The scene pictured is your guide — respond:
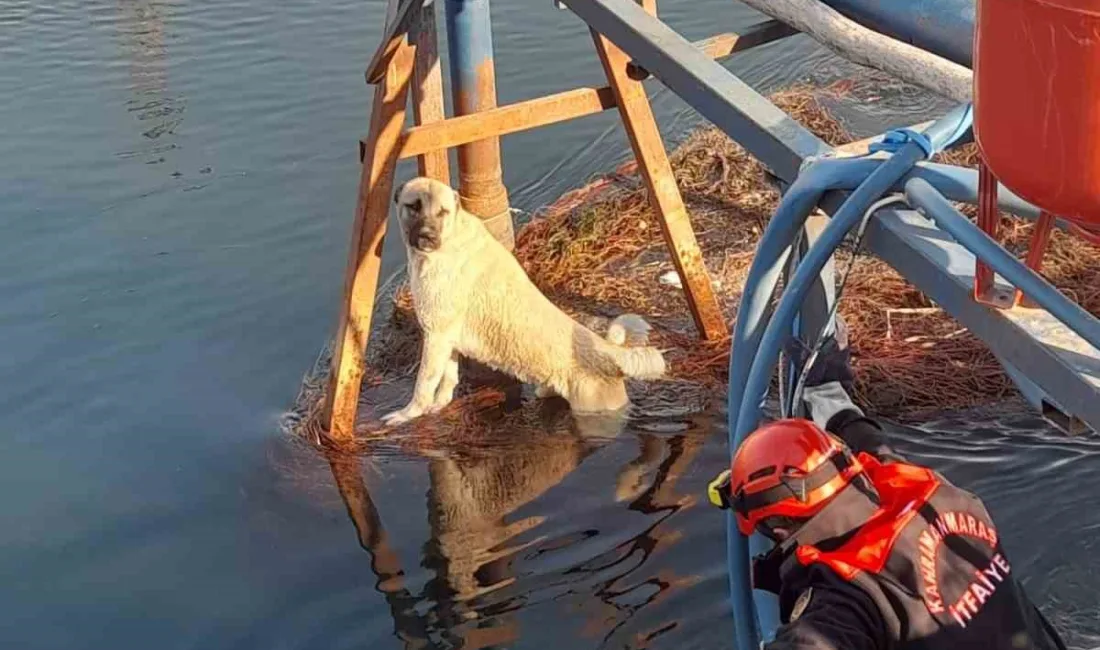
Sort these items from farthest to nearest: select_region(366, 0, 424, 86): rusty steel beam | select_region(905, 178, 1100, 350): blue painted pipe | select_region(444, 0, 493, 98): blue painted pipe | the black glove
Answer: select_region(444, 0, 493, 98): blue painted pipe → select_region(366, 0, 424, 86): rusty steel beam → the black glove → select_region(905, 178, 1100, 350): blue painted pipe

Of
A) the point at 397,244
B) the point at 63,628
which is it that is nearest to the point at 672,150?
the point at 397,244

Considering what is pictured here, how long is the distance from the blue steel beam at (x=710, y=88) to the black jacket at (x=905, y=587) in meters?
0.83

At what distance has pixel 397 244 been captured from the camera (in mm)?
8391

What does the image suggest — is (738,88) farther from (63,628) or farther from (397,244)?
(397,244)

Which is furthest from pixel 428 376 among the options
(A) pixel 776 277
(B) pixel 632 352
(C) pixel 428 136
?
(A) pixel 776 277

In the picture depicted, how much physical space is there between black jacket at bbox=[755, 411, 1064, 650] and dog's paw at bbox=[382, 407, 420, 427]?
3.52 m

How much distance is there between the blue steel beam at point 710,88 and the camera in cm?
307

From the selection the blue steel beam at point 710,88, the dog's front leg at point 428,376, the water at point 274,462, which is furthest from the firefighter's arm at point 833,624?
the dog's front leg at point 428,376

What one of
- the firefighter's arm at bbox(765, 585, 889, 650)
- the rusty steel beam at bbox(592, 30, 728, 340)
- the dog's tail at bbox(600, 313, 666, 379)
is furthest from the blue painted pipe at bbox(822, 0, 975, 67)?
the dog's tail at bbox(600, 313, 666, 379)

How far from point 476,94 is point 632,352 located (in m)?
1.70

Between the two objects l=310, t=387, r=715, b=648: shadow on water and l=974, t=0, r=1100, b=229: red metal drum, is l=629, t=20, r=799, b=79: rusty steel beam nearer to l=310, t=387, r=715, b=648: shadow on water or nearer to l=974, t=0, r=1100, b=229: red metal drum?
l=310, t=387, r=715, b=648: shadow on water

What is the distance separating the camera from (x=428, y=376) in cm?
616

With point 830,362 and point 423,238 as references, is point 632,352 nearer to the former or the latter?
point 423,238

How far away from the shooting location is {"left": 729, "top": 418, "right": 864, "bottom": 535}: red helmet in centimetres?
259
